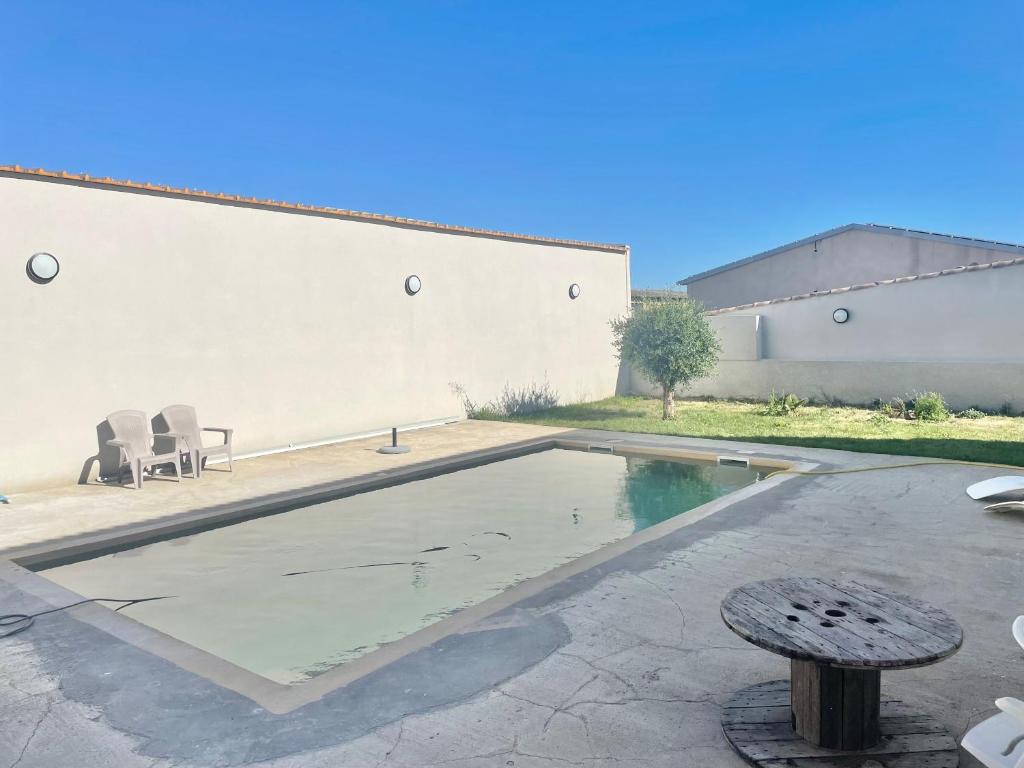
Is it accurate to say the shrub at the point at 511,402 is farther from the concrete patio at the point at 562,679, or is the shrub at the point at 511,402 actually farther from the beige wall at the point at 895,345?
the concrete patio at the point at 562,679

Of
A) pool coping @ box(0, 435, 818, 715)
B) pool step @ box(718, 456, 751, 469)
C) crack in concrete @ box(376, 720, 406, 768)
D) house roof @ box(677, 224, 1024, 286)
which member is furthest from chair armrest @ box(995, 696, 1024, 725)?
house roof @ box(677, 224, 1024, 286)

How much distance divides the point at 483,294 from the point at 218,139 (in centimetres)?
4260

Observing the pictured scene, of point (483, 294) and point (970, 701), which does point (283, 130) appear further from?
point (970, 701)

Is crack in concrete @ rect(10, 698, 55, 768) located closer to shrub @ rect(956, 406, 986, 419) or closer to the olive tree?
the olive tree

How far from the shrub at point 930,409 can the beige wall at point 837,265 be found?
26.6 ft

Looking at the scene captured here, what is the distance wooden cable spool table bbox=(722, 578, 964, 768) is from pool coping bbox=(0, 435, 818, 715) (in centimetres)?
204

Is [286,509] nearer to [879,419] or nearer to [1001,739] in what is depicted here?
[1001,739]

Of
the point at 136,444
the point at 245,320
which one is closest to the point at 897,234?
the point at 245,320

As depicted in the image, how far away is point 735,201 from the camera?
44.8 meters

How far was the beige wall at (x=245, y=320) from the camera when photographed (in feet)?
32.9

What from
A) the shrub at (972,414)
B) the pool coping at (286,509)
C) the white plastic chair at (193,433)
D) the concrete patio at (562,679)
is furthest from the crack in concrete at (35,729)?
the shrub at (972,414)

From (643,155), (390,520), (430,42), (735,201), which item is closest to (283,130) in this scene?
(430,42)

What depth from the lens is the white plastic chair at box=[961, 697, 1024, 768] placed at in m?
3.03

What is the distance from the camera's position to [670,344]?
15891mm
